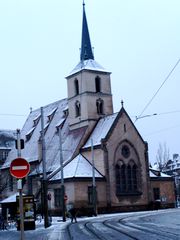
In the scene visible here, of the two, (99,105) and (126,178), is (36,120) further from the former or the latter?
(126,178)

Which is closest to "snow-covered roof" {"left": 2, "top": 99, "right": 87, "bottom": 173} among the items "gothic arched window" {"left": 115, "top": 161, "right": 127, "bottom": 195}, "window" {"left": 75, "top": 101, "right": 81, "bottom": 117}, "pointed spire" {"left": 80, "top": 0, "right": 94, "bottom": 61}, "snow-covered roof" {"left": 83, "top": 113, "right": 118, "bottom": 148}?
"snow-covered roof" {"left": 83, "top": 113, "right": 118, "bottom": 148}

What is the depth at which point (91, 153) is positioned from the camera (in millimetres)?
60344

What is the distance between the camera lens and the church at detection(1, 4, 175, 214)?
5875 centimetres

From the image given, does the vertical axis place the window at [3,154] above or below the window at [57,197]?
above

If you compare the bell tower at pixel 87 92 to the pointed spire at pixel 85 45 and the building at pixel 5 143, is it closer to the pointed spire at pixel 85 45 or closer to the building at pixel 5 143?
the pointed spire at pixel 85 45

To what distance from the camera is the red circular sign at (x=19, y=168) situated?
41.6 ft

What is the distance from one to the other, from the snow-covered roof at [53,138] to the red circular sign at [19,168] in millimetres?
49999

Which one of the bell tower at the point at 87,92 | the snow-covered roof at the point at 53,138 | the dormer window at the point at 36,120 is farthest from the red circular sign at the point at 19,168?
the dormer window at the point at 36,120

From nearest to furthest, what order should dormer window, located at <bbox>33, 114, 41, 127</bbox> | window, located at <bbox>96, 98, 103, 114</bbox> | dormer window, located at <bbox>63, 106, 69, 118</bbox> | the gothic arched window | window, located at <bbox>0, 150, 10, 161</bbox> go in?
1. the gothic arched window
2. window, located at <bbox>96, 98, 103, 114</bbox>
3. dormer window, located at <bbox>63, 106, 69, 118</bbox>
4. dormer window, located at <bbox>33, 114, 41, 127</bbox>
5. window, located at <bbox>0, 150, 10, 161</bbox>

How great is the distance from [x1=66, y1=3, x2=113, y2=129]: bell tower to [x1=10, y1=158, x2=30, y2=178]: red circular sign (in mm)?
52020

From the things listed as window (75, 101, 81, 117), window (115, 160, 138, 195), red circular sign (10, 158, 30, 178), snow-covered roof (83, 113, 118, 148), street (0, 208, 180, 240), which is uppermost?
window (75, 101, 81, 117)

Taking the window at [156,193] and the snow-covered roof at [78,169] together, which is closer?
the snow-covered roof at [78,169]

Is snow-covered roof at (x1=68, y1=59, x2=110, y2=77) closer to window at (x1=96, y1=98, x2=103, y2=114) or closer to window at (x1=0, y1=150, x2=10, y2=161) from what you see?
window at (x1=96, y1=98, x2=103, y2=114)

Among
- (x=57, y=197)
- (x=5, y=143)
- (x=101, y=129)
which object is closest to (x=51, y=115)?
(x=101, y=129)
